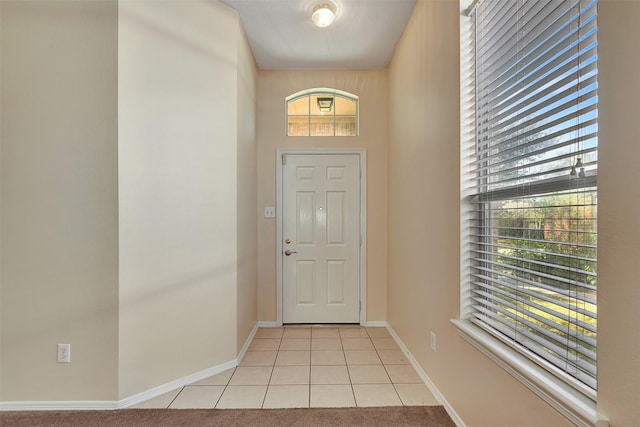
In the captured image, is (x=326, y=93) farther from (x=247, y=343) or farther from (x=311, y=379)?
(x=311, y=379)

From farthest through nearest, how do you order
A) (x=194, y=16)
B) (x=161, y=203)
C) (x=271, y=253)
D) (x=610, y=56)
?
(x=271, y=253) → (x=194, y=16) → (x=161, y=203) → (x=610, y=56)

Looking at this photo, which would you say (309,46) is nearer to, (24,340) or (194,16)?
(194,16)

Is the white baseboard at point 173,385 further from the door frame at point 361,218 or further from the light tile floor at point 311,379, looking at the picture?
the door frame at point 361,218

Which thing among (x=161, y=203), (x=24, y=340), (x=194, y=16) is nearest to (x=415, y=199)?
(x=161, y=203)

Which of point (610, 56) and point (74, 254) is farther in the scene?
point (74, 254)

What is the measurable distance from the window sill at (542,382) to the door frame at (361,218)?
1.93 m

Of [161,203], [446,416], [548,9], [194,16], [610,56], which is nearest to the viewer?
[610,56]

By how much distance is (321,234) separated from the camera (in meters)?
3.48

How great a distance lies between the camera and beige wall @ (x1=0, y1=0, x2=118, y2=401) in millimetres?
1916

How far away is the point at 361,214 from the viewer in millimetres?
3475

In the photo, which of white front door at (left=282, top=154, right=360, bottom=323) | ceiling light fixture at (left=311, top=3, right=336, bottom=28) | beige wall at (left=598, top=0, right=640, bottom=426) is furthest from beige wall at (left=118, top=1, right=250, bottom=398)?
beige wall at (left=598, top=0, right=640, bottom=426)

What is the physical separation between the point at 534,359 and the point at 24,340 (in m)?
2.73

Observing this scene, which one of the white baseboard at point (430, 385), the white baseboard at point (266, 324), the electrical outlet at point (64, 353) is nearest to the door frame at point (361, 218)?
the white baseboard at point (266, 324)

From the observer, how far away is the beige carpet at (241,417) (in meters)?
1.80
